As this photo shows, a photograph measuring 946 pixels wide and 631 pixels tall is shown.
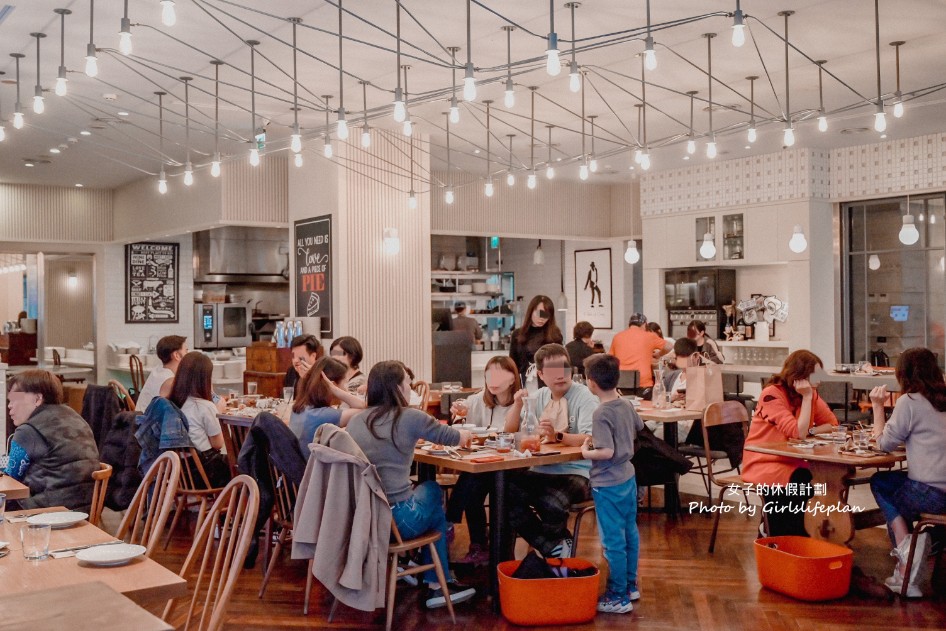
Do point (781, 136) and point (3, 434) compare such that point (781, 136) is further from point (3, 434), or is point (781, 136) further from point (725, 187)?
point (3, 434)

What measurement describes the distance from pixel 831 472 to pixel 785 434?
1.46 feet

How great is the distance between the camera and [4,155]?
35.7 ft

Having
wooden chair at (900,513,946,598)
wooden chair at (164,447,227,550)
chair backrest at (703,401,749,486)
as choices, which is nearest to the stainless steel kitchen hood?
wooden chair at (164,447,227,550)

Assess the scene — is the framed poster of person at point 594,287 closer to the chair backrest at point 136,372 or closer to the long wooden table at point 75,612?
the chair backrest at point 136,372

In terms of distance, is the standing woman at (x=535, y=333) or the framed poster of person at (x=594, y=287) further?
the framed poster of person at (x=594, y=287)

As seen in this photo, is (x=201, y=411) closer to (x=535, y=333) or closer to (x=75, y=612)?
(x=535, y=333)

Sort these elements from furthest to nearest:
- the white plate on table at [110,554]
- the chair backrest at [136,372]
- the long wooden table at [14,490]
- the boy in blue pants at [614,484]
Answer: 1. the chair backrest at [136,372]
2. the boy in blue pants at [614,484]
3. the long wooden table at [14,490]
4. the white plate on table at [110,554]

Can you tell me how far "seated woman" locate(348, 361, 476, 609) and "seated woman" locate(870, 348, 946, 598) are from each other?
228 centimetres

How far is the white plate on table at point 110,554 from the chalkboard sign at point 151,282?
11.5 metres

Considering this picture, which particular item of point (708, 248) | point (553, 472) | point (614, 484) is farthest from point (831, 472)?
point (708, 248)

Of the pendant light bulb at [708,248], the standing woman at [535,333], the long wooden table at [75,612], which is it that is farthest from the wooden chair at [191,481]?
the pendant light bulb at [708,248]

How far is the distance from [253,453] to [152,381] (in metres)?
1.88

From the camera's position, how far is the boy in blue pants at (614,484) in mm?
4652

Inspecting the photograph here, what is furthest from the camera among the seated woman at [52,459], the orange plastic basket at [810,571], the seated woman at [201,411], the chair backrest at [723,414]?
the chair backrest at [723,414]
